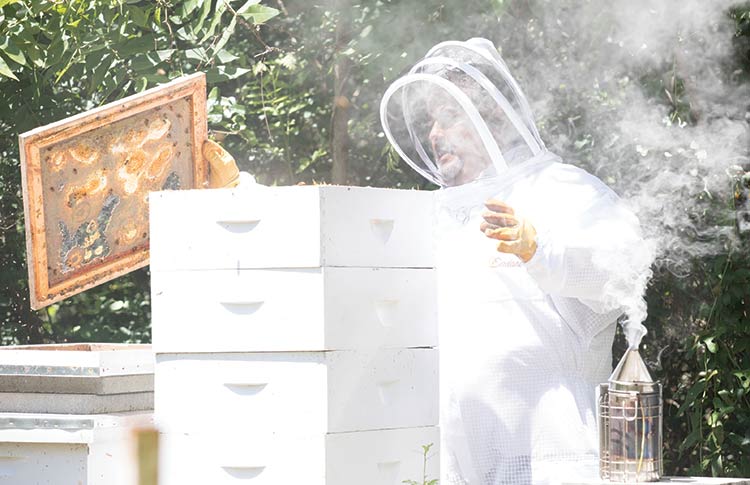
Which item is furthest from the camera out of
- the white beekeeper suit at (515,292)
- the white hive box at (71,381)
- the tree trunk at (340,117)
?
the tree trunk at (340,117)

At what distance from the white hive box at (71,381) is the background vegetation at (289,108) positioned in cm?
124

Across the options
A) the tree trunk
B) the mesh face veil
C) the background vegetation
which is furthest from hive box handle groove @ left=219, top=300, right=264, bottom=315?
the tree trunk

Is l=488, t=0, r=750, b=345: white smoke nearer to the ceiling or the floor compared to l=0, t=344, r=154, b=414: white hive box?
nearer to the ceiling

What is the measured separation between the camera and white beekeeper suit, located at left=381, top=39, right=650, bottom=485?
2682 millimetres

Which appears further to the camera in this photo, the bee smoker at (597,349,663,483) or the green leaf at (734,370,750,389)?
the green leaf at (734,370,750,389)

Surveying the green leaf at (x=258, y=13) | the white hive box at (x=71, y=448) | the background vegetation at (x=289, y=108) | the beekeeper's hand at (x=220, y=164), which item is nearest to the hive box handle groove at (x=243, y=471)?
the white hive box at (x=71, y=448)

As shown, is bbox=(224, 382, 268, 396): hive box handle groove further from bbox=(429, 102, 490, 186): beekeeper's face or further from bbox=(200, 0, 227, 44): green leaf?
bbox=(200, 0, 227, 44): green leaf

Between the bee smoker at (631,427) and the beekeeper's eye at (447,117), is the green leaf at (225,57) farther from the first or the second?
the bee smoker at (631,427)

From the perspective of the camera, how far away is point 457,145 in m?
3.06

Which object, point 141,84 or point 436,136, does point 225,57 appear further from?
point 436,136

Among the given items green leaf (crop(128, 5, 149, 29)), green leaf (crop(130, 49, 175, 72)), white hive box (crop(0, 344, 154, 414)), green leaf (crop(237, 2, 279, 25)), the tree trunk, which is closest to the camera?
white hive box (crop(0, 344, 154, 414))

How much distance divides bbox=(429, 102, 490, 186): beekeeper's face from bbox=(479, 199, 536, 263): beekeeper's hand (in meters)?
0.56

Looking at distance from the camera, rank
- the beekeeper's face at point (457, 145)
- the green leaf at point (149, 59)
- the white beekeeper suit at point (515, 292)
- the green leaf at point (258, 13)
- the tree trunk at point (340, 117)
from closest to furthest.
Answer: the white beekeeper suit at point (515, 292)
the beekeeper's face at point (457, 145)
the green leaf at point (258, 13)
the green leaf at point (149, 59)
the tree trunk at point (340, 117)

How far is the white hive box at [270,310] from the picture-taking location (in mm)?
2283
